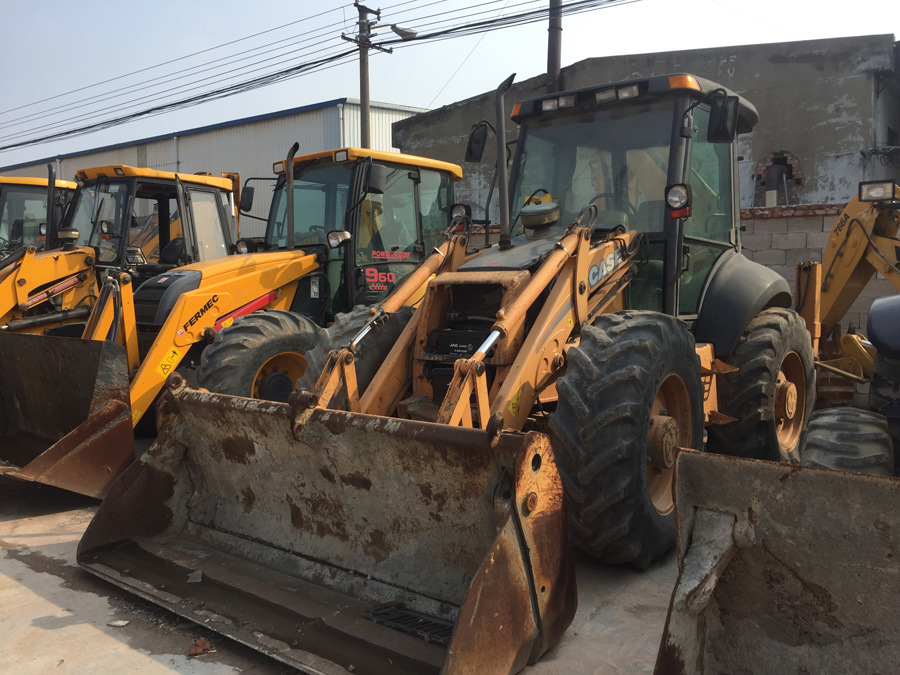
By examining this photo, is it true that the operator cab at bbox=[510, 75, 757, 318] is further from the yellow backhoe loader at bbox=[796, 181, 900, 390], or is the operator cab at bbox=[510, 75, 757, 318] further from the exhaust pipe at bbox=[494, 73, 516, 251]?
the yellow backhoe loader at bbox=[796, 181, 900, 390]

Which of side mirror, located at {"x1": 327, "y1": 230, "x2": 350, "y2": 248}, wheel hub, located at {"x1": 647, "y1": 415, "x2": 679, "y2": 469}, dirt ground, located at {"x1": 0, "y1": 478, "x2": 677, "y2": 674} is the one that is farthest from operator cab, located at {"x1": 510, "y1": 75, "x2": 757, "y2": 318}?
side mirror, located at {"x1": 327, "y1": 230, "x2": 350, "y2": 248}

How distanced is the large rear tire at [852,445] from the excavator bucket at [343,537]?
108 cm

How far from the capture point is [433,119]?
65.2 ft

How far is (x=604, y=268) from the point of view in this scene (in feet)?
15.5

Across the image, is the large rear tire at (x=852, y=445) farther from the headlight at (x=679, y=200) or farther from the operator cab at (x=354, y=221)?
the operator cab at (x=354, y=221)

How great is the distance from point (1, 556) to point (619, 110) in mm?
4666

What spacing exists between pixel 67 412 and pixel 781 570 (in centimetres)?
500

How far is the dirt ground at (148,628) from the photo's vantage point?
10.9ft

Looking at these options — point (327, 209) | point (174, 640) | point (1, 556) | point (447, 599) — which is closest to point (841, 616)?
point (447, 599)

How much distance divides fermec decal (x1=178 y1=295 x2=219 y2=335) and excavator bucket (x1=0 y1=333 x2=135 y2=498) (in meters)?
0.91

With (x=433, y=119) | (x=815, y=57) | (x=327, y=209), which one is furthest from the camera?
(x=433, y=119)

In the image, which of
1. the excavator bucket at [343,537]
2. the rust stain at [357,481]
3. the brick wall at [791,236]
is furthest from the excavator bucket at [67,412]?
the brick wall at [791,236]

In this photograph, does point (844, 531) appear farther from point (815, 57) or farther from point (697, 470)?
point (815, 57)

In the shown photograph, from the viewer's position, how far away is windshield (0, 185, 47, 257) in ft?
36.0
